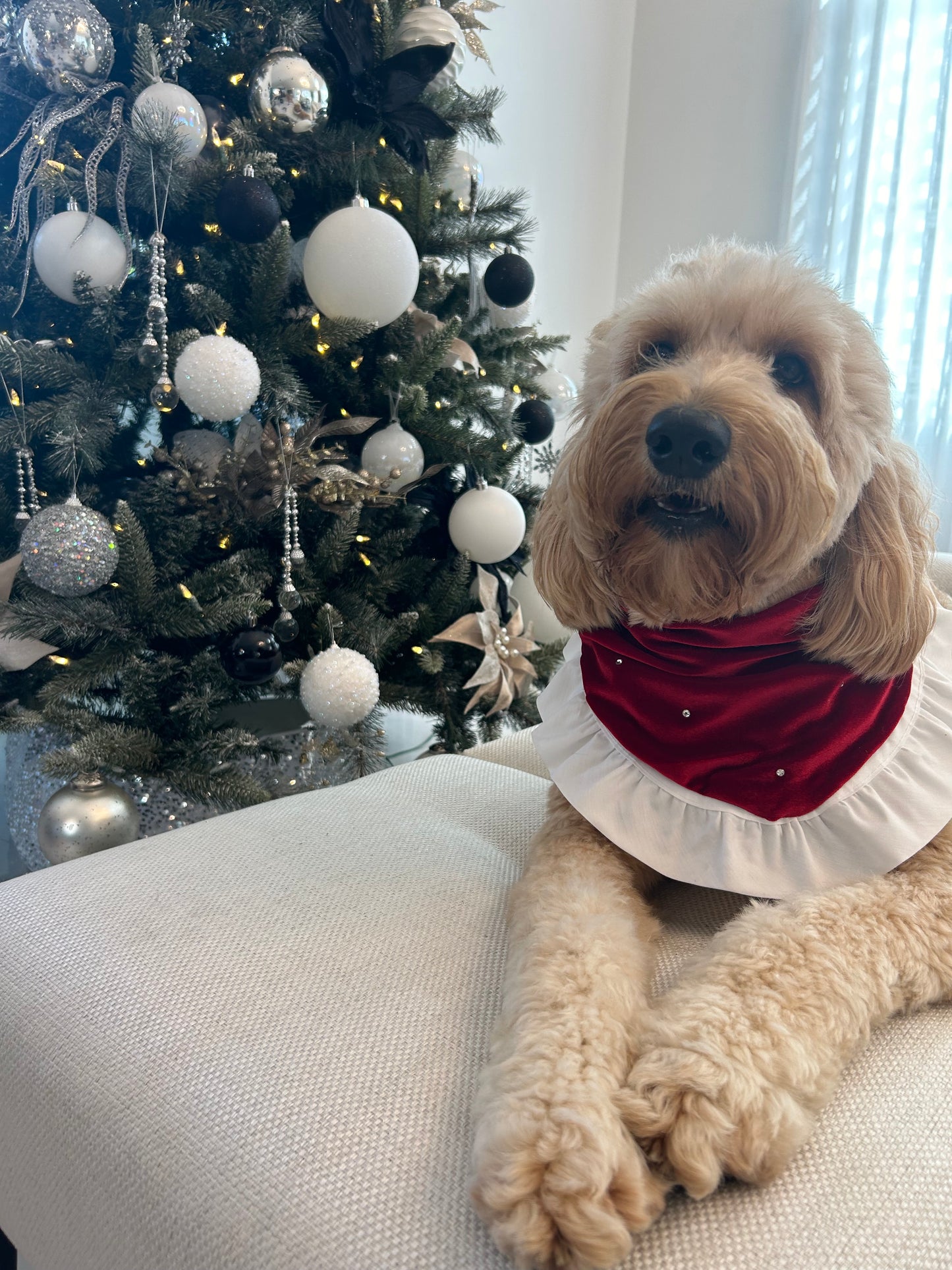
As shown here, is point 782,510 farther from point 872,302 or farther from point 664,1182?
point 872,302

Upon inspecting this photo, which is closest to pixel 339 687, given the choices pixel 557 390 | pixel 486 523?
pixel 486 523

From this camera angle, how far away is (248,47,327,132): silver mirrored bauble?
1.64m

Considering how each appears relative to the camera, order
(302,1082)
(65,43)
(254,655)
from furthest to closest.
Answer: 1. (254,655)
2. (65,43)
3. (302,1082)

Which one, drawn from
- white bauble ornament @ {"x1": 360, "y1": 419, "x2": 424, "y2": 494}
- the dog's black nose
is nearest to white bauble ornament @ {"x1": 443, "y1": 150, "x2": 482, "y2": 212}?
white bauble ornament @ {"x1": 360, "y1": 419, "x2": 424, "y2": 494}

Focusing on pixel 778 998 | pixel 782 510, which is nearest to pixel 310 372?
pixel 782 510

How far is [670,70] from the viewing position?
12.9 ft

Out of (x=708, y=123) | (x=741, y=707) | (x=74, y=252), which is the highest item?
(x=708, y=123)

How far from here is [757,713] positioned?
1.04 metres

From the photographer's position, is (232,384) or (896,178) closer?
(232,384)

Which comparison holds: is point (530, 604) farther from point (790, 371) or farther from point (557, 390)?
point (790, 371)

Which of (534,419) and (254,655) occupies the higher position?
(534,419)

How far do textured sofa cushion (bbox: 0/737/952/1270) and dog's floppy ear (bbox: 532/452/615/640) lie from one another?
36 centimetres

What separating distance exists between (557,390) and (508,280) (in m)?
0.45

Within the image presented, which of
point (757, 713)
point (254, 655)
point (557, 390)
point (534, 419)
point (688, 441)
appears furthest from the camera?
point (557, 390)
